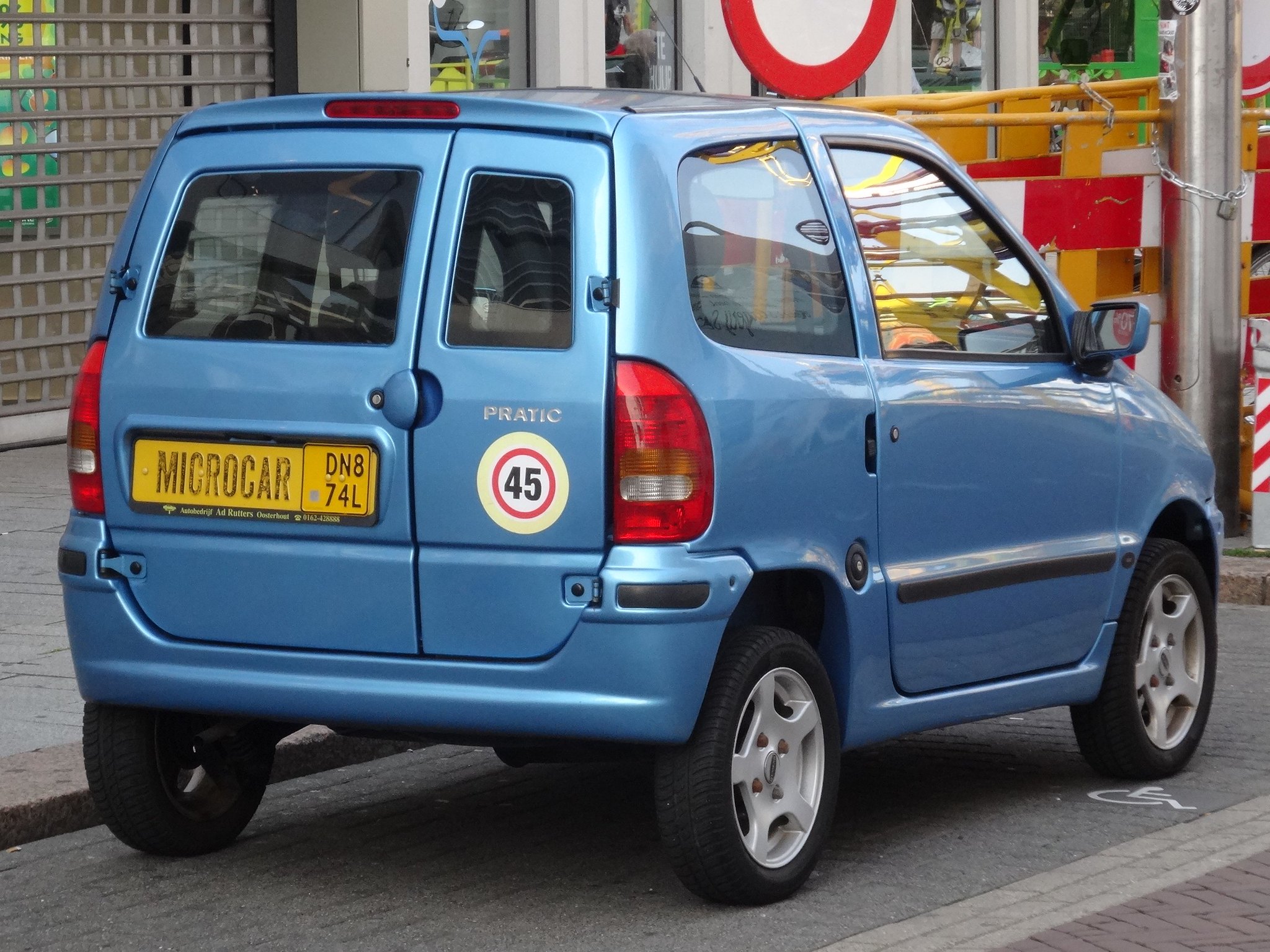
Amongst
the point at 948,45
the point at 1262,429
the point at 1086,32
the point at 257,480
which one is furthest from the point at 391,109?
the point at 1086,32

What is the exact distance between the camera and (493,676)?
4.79 m

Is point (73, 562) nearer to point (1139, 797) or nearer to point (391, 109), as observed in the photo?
point (391, 109)

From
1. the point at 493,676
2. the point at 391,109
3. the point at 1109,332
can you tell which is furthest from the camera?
the point at 1109,332

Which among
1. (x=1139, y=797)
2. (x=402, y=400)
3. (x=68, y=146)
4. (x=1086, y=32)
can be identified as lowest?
(x=1139, y=797)

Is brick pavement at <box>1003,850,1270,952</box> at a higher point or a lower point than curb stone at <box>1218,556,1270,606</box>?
lower

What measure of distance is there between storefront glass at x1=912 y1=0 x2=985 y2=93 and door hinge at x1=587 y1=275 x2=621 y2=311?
1710cm

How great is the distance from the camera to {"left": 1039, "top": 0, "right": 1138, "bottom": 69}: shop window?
24312 mm

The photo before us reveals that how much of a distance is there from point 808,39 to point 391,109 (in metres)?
3.53

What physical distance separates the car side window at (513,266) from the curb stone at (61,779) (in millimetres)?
1418

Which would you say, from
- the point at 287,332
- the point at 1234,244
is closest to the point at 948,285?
the point at 287,332

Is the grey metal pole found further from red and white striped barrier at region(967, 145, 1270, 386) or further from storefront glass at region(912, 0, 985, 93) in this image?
storefront glass at region(912, 0, 985, 93)

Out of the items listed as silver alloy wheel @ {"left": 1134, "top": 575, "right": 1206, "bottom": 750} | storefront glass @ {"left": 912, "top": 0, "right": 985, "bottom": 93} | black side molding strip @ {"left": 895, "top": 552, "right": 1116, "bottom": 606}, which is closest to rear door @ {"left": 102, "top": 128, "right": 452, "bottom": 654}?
black side molding strip @ {"left": 895, "top": 552, "right": 1116, "bottom": 606}

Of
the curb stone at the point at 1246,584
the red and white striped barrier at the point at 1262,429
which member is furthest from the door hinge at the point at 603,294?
the red and white striped barrier at the point at 1262,429

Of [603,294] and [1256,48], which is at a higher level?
[1256,48]
